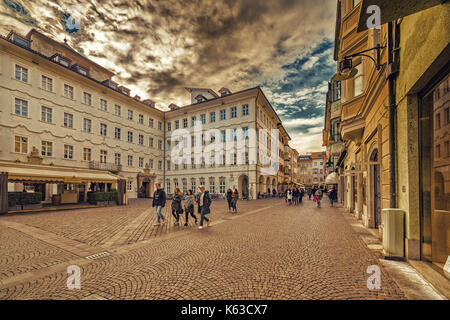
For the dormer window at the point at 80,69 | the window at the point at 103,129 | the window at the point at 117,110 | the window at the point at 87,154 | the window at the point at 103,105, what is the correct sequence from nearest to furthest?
the window at the point at 87,154, the dormer window at the point at 80,69, the window at the point at 103,129, the window at the point at 103,105, the window at the point at 117,110

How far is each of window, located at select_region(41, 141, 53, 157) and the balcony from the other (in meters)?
4.17

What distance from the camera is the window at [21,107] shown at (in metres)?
19.9

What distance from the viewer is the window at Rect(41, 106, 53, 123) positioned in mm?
21891

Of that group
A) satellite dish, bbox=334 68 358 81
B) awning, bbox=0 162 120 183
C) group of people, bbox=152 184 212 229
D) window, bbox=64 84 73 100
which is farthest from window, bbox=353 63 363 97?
window, bbox=64 84 73 100

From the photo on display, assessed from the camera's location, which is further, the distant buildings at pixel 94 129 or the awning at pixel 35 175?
the distant buildings at pixel 94 129

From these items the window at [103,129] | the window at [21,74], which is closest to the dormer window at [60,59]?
the window at [21,74]

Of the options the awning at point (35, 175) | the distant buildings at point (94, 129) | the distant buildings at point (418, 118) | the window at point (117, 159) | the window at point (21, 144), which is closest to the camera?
the distant buildings at point (418, 118)

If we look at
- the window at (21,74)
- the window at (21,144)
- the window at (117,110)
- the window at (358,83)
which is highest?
the window at (21,74)

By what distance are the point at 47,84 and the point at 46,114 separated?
128 inches

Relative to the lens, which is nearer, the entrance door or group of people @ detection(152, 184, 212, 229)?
the entrance door

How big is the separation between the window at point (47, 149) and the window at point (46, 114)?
7.76 ft

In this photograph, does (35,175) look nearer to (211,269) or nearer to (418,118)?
(211,269)

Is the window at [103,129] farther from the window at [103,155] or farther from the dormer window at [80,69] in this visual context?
the dormer window at [80,69]

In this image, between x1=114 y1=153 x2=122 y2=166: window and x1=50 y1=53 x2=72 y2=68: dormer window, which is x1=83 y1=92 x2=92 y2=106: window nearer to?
x1=50 y1=53 x2=72 y2=68: dormer window
